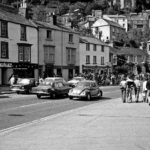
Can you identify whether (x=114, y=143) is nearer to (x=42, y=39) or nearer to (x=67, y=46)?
(x=42, y=39)

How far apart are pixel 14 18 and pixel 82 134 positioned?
107 feet

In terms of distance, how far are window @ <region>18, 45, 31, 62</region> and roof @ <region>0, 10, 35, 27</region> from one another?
10.6 feet

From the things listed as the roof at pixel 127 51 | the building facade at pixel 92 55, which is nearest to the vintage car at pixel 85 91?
the building facade at pixel 92 55

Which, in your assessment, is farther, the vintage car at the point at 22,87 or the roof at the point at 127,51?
the roof at the point at 127,51

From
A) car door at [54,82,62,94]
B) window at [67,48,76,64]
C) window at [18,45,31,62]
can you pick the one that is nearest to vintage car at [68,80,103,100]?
car door at [54,82,62,94]

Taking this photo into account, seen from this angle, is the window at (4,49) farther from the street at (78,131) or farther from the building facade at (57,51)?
the street at (78,131)

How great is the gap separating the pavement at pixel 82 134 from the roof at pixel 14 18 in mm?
27077

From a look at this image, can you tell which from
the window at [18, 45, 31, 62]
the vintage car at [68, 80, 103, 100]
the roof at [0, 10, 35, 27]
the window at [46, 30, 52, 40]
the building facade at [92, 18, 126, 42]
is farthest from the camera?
the building facade at [92, 18, 126, 42]

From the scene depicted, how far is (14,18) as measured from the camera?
131 feet

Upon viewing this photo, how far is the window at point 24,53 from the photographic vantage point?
1593 inches

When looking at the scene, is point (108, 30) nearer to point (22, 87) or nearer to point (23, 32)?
point (23, 32)

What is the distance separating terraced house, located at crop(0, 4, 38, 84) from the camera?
37.8 m

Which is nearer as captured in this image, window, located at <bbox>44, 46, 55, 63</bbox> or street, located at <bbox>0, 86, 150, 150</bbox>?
street, located at <bbox>0, 86, 150, 150</bbox>

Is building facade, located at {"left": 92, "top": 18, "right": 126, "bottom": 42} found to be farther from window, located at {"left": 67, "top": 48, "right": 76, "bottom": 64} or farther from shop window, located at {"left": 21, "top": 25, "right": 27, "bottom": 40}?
shop window, located at {"left": 21, "top": 25, "right": 27, "bottom": 40}
